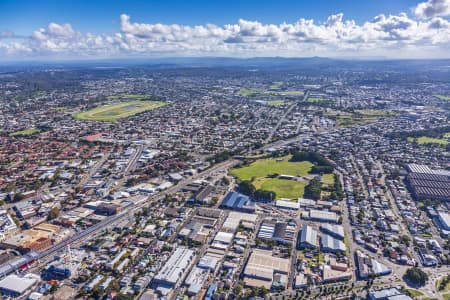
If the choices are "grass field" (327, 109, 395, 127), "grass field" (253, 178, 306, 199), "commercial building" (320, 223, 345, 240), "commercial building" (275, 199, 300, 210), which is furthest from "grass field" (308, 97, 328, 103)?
"commercial building" (320, 223, 345, 240)

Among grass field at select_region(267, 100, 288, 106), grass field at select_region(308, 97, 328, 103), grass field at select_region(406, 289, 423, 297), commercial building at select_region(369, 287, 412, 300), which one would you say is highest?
grass field at select_region(308, 97, 328, 103)

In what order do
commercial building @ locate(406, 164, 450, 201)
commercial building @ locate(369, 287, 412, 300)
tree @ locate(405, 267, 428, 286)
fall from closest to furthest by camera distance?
1. commercial building @ locate(369, 287, 412, 300)
2. tree @ locate(405, 267, 428, 286)
3. commercial building @ locate(406, 164, 450, 201)

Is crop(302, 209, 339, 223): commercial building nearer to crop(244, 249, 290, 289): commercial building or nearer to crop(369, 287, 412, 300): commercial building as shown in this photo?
crop(244, 249, 290, 289): commercial building

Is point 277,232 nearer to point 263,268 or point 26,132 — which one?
point 263,268

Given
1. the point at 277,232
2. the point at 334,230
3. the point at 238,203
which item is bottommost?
the point at 334,230

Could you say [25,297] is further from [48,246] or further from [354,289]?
[354,289]

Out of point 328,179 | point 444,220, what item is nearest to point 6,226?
point 328,179

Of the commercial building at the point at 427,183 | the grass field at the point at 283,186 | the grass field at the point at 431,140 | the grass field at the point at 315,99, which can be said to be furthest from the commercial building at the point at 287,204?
the grass field at the point at 315,99
